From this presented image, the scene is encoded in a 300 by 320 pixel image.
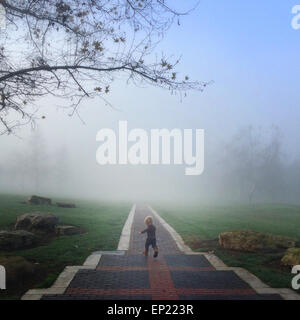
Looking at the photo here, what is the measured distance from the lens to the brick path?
6359 millimetres

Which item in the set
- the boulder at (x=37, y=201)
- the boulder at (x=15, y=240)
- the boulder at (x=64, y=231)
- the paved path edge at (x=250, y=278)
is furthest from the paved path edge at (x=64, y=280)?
the boulder at (x=37, y=201)

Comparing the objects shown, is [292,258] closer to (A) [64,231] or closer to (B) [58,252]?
(B) [58,252]

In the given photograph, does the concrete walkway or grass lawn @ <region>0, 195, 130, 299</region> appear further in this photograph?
grass lawn @ <region>0, 195, 130, 299</region>

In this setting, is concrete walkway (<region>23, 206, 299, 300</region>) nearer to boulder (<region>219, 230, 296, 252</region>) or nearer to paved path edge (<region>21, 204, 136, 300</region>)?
paved path edge (<region>21, 204, 136, 300</region>)

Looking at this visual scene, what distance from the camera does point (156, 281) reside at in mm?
7379

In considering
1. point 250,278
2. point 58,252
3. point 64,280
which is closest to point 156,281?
point 64,280

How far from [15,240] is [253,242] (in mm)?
8923

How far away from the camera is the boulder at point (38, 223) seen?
14219mm

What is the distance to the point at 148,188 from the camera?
15488 centimetres

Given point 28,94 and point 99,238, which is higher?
point 28,94

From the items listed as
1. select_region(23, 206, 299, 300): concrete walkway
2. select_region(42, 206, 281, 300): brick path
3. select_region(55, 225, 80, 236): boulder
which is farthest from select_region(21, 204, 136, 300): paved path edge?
select_region(55, 225, 80, 236): boulder

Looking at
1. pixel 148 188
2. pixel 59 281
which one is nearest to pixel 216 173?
pixel 148 188

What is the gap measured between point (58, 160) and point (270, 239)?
71.8m
